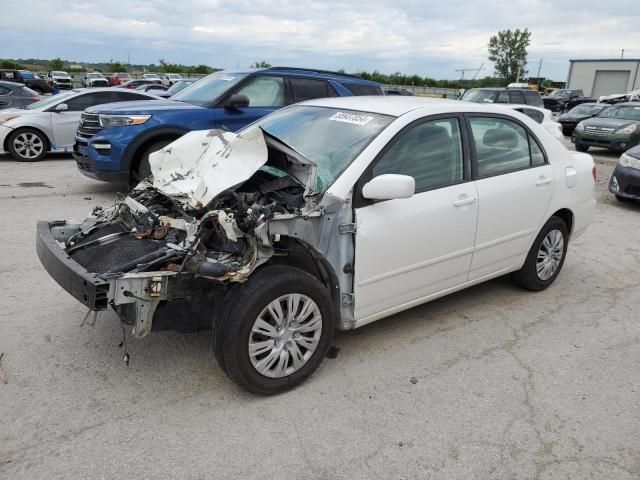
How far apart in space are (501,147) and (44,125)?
9.71 m

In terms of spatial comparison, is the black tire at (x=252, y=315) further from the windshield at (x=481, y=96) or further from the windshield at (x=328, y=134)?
the windshield at (x=481, y=96)

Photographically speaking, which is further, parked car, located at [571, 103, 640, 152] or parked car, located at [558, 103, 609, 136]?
parked car, located at [558, 103, 609, 136]

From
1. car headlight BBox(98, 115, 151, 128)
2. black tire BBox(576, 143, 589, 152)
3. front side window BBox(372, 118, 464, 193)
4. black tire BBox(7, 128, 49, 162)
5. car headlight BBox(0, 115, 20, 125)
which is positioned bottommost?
black tire BBox(576, 143, 589, 152)

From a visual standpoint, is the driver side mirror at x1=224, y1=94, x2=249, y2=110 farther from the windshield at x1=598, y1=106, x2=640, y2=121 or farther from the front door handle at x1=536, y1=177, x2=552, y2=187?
the windshield at x1=598, y1=106, x2=640, y2=121

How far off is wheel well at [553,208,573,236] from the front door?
132cm

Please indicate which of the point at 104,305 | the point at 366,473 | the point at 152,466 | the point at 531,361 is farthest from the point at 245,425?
the point at 531,361

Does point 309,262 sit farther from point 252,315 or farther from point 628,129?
point 628,129

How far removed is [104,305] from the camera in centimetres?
267

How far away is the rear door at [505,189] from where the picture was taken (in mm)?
3924

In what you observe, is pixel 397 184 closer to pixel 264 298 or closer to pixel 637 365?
pixel 264 298

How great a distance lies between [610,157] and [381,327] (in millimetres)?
13333

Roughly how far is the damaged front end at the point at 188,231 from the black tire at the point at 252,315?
0.10 m

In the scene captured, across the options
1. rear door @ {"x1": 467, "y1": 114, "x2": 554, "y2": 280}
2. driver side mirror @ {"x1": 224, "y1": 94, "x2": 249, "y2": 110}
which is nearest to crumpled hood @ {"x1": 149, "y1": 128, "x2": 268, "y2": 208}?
rear door @ {"x1": 467, "y1": 114, "x2": 554, "y2": 280}

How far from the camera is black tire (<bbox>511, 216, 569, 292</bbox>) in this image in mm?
4531
